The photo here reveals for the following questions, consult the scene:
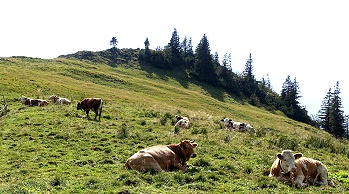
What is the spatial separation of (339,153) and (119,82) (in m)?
61.9

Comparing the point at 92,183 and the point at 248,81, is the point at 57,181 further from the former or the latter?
the point at 248,81

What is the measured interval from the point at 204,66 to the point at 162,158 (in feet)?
352

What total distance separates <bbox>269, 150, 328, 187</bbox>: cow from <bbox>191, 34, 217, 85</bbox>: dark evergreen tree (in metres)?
102

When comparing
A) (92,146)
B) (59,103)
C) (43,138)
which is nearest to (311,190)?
(92,146)

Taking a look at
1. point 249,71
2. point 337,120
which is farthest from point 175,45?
point 337,120

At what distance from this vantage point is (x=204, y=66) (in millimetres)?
117625

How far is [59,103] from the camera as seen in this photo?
3231 cm

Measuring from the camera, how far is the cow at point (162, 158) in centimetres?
1138

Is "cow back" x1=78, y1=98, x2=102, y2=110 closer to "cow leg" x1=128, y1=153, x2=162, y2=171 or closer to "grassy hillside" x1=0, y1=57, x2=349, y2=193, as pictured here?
"grassy hillside" x1=0, y1=57, x2=349, y2=193

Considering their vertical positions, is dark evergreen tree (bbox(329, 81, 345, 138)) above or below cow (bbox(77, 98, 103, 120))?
below

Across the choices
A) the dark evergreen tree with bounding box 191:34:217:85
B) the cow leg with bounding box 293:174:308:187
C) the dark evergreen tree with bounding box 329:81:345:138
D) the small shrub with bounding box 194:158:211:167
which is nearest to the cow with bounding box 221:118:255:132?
the small shrub with bounding box 194:158:211:167

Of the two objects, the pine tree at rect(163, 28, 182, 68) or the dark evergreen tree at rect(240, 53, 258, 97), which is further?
the pine tree at rect(163, 28, 182, 68)

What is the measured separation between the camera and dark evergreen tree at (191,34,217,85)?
115269mm

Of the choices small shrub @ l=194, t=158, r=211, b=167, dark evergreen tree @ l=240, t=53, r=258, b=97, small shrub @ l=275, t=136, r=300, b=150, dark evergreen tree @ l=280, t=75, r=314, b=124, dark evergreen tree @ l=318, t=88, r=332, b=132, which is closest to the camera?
small shrub @ l=194, t=158, r=211, b=167
